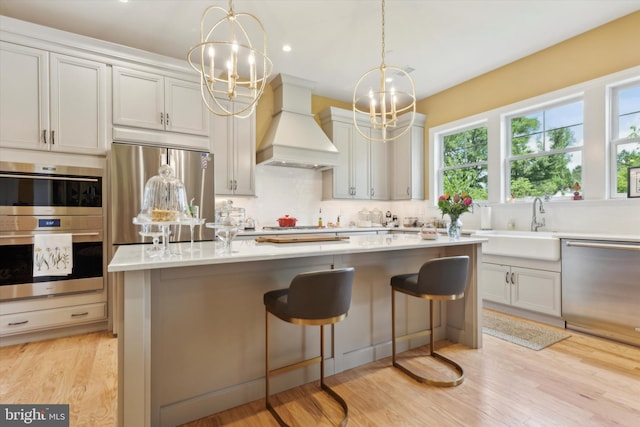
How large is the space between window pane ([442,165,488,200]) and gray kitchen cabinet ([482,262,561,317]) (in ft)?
4.22

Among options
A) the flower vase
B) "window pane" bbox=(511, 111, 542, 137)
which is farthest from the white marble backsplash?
the flower vase

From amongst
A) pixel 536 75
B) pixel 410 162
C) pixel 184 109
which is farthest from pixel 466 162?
pixel 184 109

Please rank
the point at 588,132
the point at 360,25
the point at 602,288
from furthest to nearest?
1. the point at 588,132
2. the point at 360,25
3. the point at 602,288

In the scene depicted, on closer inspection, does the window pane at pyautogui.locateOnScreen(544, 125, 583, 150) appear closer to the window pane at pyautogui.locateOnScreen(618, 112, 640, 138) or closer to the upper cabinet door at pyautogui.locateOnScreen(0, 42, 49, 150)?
the window pane at pyautogui.locateOnScreen(618, 112, 640, 138)

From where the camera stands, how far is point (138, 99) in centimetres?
335

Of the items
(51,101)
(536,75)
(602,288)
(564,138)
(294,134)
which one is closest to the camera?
(602,288)

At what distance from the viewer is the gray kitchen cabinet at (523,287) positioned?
318 cm

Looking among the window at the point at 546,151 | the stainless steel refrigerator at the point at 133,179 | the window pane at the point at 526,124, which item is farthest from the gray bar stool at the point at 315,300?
the window pane at the point at 526,124

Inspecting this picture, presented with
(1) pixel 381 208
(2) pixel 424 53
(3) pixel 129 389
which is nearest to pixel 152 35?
(2) pixel 424 53

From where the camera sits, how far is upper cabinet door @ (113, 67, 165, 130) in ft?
10.7

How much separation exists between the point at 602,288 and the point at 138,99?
481 centimetres

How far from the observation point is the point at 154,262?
4.59 feet

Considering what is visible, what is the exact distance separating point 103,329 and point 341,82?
418cm

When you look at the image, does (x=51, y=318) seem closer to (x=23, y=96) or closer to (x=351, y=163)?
(x=23, y=96)
